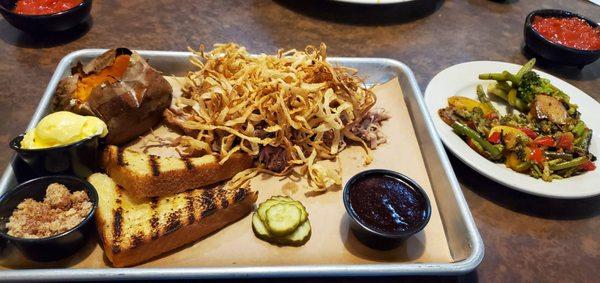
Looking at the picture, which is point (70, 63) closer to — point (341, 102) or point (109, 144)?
point (109, 144)

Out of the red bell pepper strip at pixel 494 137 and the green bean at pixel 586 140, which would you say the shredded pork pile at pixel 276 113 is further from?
the green bean at pixel 586 140

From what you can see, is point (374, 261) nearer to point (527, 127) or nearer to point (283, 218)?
point (283, 218)

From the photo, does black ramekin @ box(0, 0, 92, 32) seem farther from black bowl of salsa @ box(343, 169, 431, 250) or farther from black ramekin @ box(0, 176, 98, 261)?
black bowl of salsa @ box(343, 169, 431, 250)

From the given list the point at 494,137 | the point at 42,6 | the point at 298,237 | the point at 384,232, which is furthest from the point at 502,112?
the point at 42,6

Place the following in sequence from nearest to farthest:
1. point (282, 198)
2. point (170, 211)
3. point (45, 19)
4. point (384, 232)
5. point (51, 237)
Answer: point (51, 237)
point (384, 232)
point (170, 211)
point (282, 198)
point (45, 19)

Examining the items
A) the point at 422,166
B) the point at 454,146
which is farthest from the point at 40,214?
the point at 454,146

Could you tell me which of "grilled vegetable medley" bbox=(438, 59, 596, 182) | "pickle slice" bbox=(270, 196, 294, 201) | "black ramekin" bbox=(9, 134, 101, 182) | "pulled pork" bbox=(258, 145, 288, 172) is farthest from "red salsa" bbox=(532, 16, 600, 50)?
"black ramekin" bbox=(9, 134, 101, 182)
